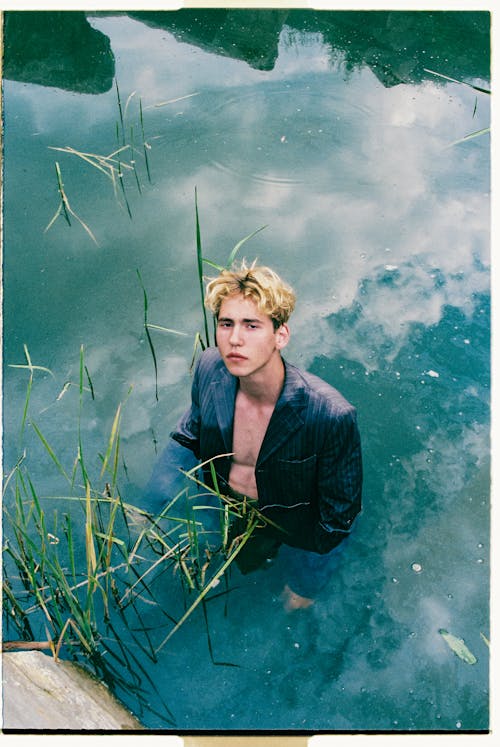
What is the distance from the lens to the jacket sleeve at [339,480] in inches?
76.7

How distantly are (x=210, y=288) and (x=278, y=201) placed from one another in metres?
1.23

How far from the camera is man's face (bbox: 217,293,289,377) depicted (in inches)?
73.7

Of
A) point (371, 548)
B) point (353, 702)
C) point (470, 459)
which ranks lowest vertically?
point (353, 702)

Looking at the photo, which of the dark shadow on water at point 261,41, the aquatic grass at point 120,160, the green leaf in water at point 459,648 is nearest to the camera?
the green leaf in water at point 459,648

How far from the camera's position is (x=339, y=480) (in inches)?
80.3

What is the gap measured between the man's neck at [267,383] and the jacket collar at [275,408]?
27 millimetres

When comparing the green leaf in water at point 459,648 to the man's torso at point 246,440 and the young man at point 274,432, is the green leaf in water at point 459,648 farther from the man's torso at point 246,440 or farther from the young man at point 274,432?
the man's torso at point 246,440

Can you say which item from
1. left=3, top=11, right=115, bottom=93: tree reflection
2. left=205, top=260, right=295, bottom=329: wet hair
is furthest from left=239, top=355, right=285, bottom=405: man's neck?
left=3, top=11, right=115, bottom=93: tree reflection

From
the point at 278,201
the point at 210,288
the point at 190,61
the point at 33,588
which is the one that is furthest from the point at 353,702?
the point at 190,61

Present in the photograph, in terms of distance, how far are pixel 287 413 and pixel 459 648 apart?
0.95 metres

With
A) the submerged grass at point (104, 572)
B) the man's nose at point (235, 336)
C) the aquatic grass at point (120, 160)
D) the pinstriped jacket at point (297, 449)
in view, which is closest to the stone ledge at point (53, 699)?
the submerged grass at point (104, 572)

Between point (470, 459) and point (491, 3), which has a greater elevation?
point (491, 3)

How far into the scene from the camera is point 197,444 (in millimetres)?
2314

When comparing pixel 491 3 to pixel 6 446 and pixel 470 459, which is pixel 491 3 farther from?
pixel 6 446
